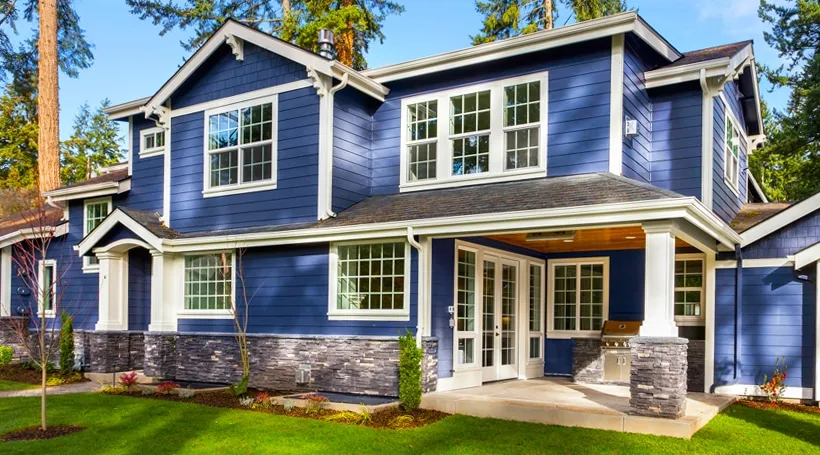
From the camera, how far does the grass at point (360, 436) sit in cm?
702

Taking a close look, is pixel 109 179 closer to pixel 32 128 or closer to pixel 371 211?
pixel 371 211

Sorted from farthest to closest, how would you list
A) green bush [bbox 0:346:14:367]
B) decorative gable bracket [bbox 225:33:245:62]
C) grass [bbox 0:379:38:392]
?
green bush [bbox 0:346:14:367], decorative gable bracket [bbox 225:33:245:62], grass [bbox 0:379:38:392]

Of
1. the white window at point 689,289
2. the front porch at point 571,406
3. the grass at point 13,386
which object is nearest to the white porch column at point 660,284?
the front porch at point 571,406

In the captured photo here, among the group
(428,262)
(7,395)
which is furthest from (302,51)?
(7,395)

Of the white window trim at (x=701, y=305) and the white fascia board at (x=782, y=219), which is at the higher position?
the white fascia board at (x=782, y=219)

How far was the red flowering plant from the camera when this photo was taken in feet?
32.2

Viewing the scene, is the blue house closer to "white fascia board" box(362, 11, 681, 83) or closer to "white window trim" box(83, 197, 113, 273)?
"white fascia board" box(362, 11, 681, 83)

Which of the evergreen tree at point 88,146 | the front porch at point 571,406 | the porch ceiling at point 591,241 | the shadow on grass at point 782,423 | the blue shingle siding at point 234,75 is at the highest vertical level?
the evergreen tree at point 88,146

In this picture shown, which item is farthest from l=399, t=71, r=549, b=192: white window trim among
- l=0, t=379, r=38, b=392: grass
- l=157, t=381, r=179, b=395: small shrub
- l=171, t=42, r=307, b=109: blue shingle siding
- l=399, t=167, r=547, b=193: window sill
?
l=0, t=379, r=38, b=392: grass

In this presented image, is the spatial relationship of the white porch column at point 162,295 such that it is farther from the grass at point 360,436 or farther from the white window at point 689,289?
the white window at point 689,289

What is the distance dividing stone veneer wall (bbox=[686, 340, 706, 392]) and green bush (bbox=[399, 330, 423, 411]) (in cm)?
441

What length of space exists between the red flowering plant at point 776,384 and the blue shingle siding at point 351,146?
276 inches

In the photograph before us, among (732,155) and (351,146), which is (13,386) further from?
(732,155)

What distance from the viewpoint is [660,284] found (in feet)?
26.0
